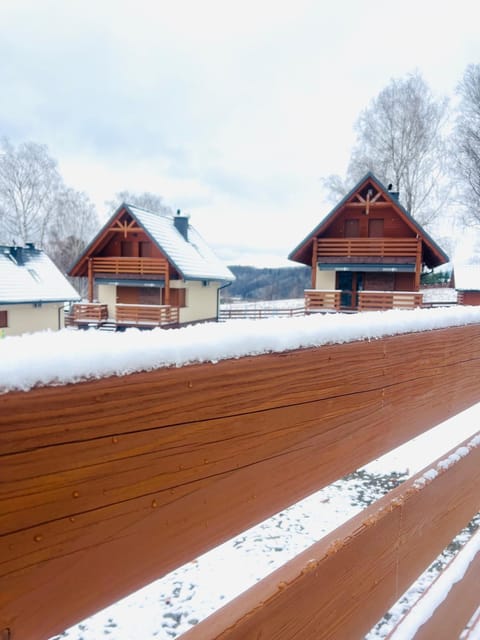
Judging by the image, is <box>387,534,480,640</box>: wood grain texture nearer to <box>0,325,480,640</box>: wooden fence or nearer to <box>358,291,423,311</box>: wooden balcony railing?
<box>0,325,480,640</box>: wooden fence

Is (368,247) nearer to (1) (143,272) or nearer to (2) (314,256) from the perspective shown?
(2) (314,256)

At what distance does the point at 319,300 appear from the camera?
39.8ft

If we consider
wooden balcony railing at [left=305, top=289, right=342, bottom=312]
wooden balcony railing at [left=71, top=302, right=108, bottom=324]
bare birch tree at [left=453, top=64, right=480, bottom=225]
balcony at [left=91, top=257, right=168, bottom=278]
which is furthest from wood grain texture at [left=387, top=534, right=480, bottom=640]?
bare birch tree at [left=453, top=64, right=480, bottom=225]

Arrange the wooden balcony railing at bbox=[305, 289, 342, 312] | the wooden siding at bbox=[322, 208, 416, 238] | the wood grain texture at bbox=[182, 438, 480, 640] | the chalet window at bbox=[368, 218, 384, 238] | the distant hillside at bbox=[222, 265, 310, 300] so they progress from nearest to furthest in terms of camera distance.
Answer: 1. the wood grain texture at bbox=[182, 438, 480, 640]
2. the wooden balcony railing at bbox=[305, 289, 342, 312]
3. the wooden siding at bbox=[322, 208, 416, 238]
4. the chalet window at bbox=[368, 218, 384, 238]
5. the distant hillside at bbox=[222, 265, 310, 300]

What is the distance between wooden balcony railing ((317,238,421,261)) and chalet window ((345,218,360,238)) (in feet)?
2.13

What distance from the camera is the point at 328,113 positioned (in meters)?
20.5

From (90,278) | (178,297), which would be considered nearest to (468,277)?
(178,297)

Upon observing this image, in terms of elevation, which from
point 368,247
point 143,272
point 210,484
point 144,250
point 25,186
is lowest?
point 210,484

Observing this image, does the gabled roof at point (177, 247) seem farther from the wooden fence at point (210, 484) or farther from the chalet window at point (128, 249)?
the wooden fence at point (210, 484)

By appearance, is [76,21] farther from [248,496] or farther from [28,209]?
[248,496]

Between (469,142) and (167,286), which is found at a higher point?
(469,142)

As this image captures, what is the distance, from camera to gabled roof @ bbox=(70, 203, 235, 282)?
13.7 metres

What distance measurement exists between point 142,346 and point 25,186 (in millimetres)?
20867

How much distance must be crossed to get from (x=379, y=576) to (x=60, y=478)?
637 millimetres
